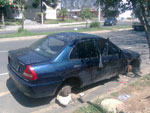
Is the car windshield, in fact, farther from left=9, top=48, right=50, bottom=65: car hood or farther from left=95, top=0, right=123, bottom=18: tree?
left=95, top=0, right=123, bottom=18: tree

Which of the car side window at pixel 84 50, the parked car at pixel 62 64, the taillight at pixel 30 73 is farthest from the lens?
the car side window at pixel 84 50

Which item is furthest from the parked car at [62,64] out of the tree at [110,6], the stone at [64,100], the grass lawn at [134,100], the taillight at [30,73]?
the tree at [110,6]

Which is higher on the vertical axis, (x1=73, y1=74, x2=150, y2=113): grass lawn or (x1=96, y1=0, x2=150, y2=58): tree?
(x1=96, y1=0, x2=150, y2=58): tree

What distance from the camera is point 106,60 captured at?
5.28 m

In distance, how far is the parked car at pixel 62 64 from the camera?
4.01 m

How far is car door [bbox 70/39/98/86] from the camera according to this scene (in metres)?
4.56

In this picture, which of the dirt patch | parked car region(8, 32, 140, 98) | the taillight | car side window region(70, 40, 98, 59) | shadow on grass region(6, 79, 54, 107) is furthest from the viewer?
car side window region(70, 40, 98, 59)

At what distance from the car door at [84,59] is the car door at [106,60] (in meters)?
0.22

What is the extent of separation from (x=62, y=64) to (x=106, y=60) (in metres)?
1.53

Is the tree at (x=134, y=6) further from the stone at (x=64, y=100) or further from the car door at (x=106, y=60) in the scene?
the stone at (x=64, y=100)

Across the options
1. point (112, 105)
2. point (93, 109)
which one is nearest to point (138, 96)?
point (112, 105)

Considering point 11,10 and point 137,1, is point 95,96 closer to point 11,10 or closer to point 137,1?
point 137,1

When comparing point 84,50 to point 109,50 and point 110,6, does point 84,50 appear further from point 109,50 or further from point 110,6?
point 110,6

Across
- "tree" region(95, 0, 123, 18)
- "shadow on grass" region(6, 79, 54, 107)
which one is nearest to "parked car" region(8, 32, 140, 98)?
"shadow on grass" region(6, 79, 54, 107)
